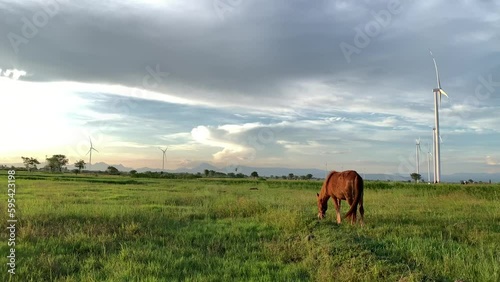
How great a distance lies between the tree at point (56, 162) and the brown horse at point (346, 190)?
129 metres

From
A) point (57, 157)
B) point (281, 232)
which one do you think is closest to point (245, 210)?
point (281, 232)

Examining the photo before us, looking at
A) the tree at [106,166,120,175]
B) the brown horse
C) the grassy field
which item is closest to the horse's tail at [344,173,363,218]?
the brown horse

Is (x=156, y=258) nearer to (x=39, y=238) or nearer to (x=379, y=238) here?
(x=39, y=238)

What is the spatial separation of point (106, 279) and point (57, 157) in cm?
13693

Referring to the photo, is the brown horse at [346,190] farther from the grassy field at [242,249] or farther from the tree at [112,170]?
the tree at [112,170]

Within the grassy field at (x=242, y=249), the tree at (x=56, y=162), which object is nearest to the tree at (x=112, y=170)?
the tree at (x=56, y=162)

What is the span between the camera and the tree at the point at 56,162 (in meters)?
125

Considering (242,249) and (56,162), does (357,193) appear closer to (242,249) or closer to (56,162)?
(242,249)

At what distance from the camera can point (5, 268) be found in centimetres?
696

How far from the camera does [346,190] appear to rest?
12938 millimetres

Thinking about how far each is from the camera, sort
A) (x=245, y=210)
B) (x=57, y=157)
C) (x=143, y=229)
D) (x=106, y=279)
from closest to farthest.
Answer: (x=106, y=279) < (x=143, y=229) < (x=245, y=210) < (x=57, y=157)

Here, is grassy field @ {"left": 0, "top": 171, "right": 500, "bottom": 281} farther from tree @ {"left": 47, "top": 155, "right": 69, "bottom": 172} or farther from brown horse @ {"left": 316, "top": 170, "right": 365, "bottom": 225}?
tree @ {"left": 47, "top": 155, "right": 69, "bottom": 172}

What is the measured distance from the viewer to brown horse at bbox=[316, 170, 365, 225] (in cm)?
1241

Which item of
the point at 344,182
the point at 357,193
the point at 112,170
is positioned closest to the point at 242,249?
the point at 357,193
